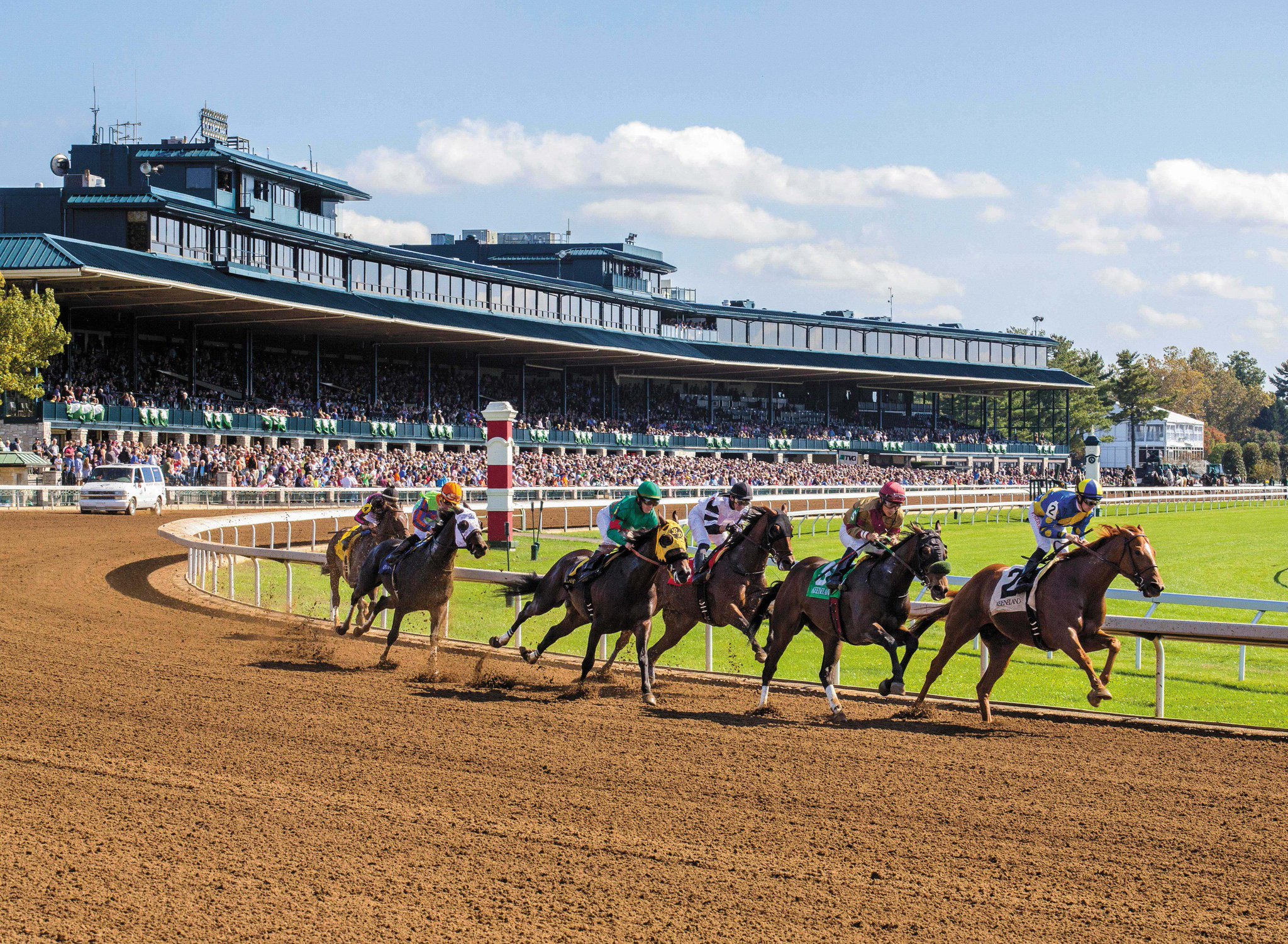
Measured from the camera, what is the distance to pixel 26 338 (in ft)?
101

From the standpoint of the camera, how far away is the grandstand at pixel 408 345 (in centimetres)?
3659

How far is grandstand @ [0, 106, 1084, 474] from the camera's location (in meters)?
36.6

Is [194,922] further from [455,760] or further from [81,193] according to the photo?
[81,193]

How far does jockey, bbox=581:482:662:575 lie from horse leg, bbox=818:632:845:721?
1.61 m

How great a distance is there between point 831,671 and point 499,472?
10848mm

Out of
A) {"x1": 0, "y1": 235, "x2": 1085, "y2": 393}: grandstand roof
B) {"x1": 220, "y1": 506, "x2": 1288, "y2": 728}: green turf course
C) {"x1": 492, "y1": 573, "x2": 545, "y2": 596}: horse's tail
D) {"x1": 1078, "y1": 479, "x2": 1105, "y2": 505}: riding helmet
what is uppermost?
{"x1": 0, "y1": 235, "x2": 1085, "y2": 393}: grandstand roof

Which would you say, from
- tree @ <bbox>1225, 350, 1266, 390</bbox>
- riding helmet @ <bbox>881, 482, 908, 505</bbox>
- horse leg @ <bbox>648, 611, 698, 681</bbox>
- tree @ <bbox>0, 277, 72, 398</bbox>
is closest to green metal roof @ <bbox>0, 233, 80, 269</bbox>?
tree @ <bbox>0, 277, 72, 398</bbox>

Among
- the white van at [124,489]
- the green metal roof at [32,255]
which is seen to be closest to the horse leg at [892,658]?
the white van at [124,489]

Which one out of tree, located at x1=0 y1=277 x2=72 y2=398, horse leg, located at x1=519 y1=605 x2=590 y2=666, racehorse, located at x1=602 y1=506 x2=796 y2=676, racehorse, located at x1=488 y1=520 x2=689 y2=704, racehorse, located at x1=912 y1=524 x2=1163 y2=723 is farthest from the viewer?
tree, located at x1=0 y1=277 x2=72 y2=398

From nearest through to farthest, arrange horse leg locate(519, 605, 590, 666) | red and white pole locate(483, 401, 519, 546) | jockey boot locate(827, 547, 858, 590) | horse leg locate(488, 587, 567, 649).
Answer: jockey boot locate(827, 547, 858, 590)
horse leg locate(519, 605, 590, 666)
horse leg locate(488, 587, 567, 649)
red and white pole locate(483, 401, 519, 546)

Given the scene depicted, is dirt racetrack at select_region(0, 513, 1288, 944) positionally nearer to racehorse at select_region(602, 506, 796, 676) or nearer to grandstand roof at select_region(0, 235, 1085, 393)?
racehorse at select_region(602, 506, 796, 676)

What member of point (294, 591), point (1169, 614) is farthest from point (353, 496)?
point (1169, 614)

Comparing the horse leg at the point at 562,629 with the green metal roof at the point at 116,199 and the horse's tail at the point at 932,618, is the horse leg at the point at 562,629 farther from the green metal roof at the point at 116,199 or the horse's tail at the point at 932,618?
the green metal roof at the point at 116,199

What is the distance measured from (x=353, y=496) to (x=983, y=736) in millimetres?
23523
